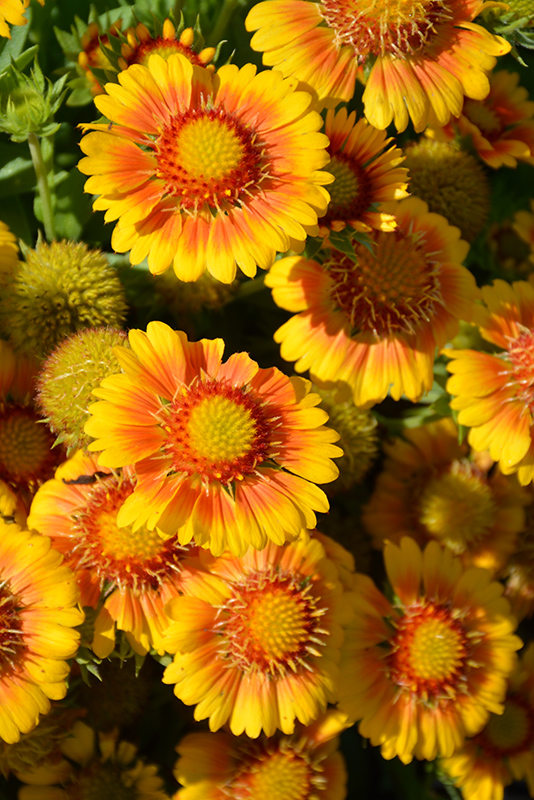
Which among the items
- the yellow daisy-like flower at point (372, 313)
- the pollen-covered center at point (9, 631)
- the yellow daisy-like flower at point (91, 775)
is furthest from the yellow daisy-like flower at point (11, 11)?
the yellow daisy-like flower at point (91, 775)

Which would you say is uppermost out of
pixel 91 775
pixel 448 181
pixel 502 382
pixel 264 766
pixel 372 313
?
pixel 448 181

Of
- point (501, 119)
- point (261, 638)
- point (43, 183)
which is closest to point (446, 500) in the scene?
point (261, 638)

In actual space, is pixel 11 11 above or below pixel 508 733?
above

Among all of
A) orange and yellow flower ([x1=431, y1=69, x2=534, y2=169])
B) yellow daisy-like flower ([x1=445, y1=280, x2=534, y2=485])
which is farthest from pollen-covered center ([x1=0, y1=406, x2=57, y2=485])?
orange and yellow flower ([x1=431, y1=69, x2=534, y2=169])

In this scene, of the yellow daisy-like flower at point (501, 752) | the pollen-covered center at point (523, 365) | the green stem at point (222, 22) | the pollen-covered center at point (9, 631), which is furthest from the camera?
the yellow daisy-like flower at point (501, 752)

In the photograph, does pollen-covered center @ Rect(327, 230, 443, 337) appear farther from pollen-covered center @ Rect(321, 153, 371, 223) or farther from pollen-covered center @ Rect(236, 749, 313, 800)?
pollen-covered center @ Rect(236, 749, 313, 800)

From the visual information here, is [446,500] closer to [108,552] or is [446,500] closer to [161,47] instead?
[108,552]

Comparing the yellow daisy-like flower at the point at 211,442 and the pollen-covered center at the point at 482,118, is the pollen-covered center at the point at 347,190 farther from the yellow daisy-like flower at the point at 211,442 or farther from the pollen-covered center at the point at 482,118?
the pollen-covered center at the point at 482,118
